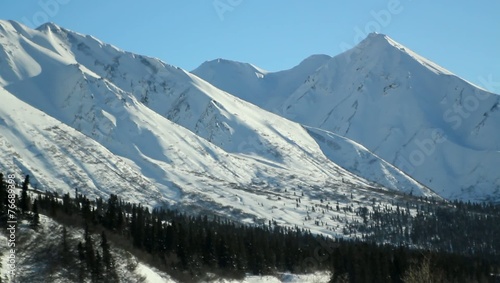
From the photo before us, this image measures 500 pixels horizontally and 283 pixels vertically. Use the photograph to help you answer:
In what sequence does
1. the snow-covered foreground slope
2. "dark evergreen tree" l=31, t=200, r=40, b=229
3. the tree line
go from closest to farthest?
1. the snow-covered foreground slope
2. the tree line
3. "dark evergreen tree" l=31, t=200, r=40, b=229

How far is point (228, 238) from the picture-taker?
14500 cm

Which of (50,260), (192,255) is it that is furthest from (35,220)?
(192,255)

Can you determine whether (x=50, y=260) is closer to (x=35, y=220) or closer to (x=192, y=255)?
(x=35, y=220)

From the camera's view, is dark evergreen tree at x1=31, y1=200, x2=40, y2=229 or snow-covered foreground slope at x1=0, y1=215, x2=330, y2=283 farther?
dark evergreen tree at x1=31, y1=200, x2=40, y2=229

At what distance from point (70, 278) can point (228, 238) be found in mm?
60726

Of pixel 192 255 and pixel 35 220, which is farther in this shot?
pixel 192 255

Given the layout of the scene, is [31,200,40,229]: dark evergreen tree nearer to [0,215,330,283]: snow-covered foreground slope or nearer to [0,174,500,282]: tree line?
[0,174,500,282]: tree line

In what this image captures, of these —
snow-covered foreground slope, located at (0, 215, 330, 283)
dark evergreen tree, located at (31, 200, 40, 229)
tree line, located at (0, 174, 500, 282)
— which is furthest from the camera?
dark evergreen tree, located at (31, 200, 40, 229)

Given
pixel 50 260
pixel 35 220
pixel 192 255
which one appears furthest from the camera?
pixel 192 255

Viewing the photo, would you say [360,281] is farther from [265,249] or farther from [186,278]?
[186,278]

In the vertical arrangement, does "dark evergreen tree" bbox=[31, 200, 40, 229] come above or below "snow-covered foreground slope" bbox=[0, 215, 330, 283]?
above

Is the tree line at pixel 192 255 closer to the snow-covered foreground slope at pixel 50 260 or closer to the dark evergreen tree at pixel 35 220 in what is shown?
the dark evergreen tree at pixel 35 220

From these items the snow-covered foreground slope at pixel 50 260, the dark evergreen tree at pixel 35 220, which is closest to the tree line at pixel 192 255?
the dark evergreen tree at pixel 35 220

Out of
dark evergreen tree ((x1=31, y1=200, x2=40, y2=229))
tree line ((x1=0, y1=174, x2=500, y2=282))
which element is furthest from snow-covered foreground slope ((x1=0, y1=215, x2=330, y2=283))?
tree line ((x1=0, y1=174, x2=500, y2=282))
